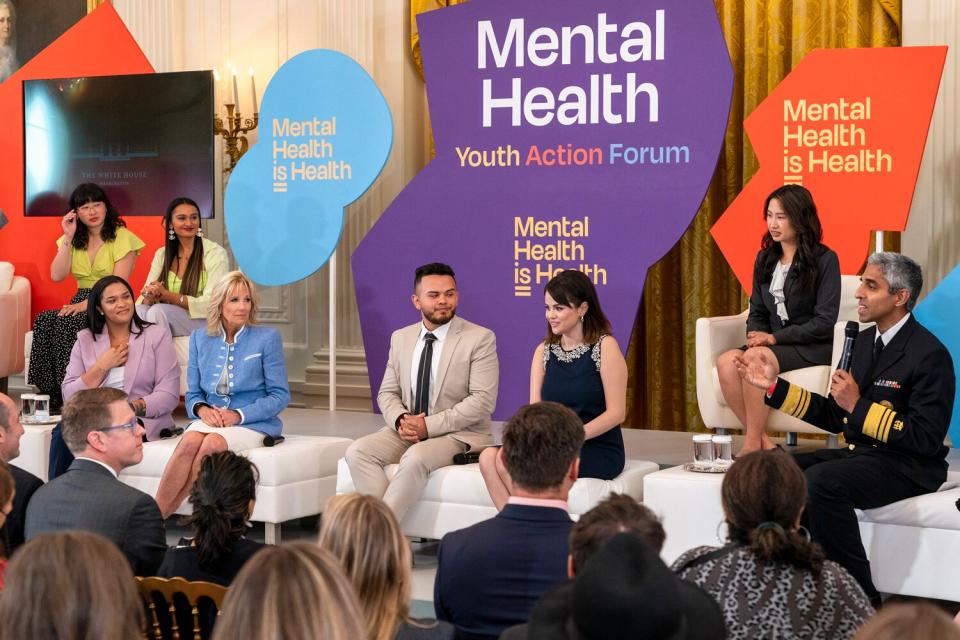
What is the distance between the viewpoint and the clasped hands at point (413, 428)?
4.91 m

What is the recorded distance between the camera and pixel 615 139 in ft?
20.1

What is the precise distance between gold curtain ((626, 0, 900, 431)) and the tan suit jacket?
2211 mm

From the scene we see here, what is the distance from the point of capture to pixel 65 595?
1.70m

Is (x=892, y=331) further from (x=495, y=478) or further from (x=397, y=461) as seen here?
(x=397, y=461)

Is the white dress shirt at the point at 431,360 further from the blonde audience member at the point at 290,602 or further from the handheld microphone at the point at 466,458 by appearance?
the blonde audience member at the point at 290,602

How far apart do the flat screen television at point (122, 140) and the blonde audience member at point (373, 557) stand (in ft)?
16.7

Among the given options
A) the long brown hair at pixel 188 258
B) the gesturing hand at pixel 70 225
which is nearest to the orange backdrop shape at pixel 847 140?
the long brown hair at pixel 188 258

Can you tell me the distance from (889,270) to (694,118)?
2.00m

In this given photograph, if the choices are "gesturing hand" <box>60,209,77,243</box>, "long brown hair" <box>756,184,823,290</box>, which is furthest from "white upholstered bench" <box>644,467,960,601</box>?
"gesturing hand" <box>60,209,77,243</box>

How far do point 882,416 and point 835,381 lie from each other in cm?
18

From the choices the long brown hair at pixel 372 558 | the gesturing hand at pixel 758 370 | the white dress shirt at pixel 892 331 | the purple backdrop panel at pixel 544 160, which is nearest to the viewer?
the long brown hair at pixel 372 558

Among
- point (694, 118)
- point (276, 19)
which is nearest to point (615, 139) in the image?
point (694, 118)

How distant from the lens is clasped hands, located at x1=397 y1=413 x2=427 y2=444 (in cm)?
491

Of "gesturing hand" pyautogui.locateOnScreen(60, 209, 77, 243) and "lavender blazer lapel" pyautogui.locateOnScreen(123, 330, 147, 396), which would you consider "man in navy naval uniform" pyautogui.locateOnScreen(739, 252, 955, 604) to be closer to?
"lavender blazer lapel" pyautogui.locateOnScreen(123, 330, 147, 396)
